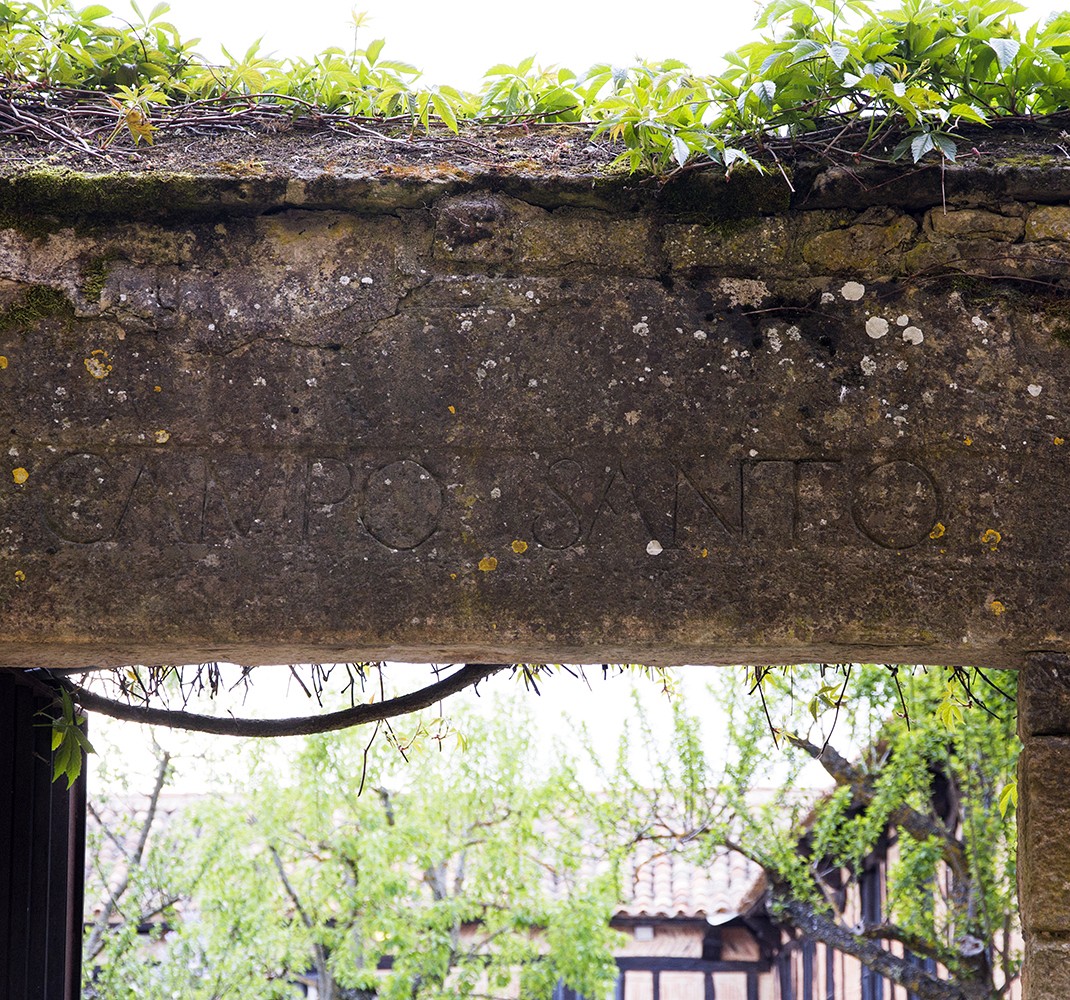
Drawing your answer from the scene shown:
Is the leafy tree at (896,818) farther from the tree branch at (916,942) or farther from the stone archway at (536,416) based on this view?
the stone archway at (536,416)

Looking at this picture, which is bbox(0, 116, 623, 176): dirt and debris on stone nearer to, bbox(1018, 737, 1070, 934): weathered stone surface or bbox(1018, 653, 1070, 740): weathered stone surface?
bbox(1018, 653, 1070, 740): weathered stone surface

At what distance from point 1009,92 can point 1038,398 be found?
0.57 m

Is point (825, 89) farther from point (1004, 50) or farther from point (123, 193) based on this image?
point (123, 193)

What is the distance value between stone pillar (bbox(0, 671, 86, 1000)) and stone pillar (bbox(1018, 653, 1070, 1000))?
1.82m

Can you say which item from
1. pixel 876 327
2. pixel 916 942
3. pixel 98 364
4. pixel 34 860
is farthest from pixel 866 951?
pixel 98 364

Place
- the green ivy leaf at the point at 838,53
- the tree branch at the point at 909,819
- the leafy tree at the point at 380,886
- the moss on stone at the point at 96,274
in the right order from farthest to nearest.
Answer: the leafy tree at the point at 380,886 < the tree branch at the point at 909,819 < the moss on stone at the point at 96,274 < the green ivy leaf at the point at 838,53

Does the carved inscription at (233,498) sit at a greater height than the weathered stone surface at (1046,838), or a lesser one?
greater

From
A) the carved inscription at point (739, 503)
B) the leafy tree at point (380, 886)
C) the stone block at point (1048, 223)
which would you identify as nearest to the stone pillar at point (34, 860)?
the carved inscription at point (739, 503)

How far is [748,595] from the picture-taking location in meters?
1.90

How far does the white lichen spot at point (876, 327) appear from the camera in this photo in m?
1.97

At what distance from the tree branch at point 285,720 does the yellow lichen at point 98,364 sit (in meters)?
0.95

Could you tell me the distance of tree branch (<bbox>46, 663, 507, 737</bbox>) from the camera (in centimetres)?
265

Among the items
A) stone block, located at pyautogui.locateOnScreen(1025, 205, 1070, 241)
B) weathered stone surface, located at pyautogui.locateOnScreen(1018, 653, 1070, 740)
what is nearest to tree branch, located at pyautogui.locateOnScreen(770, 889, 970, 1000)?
weathered stone surface, located at pyautogui.locateOnScreen(1018, 653, 1070, 740)

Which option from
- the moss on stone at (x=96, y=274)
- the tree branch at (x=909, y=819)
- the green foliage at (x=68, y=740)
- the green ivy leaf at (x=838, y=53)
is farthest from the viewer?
the tree branch at (x=909, y=819)
